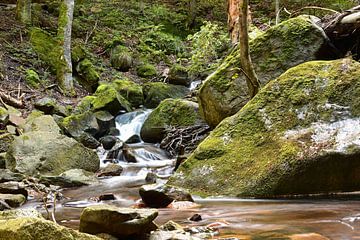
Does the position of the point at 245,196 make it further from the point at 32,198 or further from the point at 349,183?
the point at 32,198

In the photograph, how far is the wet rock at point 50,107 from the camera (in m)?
11.5

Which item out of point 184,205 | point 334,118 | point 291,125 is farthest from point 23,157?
point 334,118

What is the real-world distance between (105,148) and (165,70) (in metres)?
7.40

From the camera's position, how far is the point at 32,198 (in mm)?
6055

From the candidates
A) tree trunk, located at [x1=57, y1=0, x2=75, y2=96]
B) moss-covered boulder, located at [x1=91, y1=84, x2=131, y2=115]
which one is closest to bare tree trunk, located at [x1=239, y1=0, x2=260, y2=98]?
moss-covered boulder, located at [x1=91, y1=84, x2=131, y2=115]

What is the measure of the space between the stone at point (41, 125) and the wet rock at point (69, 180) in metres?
2.26

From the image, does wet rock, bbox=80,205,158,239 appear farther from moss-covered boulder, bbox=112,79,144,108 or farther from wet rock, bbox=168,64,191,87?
wet rock, bbox=168,64,191,87

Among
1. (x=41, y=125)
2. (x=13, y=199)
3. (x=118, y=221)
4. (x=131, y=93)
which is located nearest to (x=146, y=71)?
(x=131, y=93)

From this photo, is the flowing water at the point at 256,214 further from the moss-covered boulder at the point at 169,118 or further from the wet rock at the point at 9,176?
the moss-covered boulder at the point at 169,118

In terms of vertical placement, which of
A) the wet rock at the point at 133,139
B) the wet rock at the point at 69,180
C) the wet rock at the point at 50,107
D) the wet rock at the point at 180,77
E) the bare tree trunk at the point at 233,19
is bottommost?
the wet rock at the point at 133,139

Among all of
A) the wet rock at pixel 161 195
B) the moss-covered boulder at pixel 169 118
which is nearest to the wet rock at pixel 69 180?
the wet rock at pixel 161 195

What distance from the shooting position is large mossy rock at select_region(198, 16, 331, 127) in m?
7.85

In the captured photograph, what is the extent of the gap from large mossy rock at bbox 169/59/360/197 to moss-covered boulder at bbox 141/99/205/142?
13.6ft

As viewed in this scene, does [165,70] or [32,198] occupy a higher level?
[165,70]
